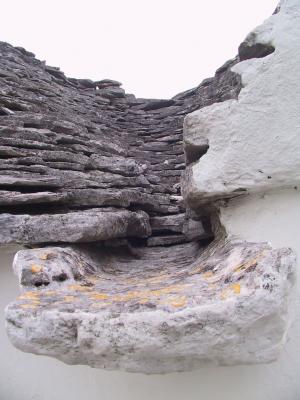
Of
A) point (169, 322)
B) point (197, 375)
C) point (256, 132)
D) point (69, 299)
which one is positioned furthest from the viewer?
point (256, 132)

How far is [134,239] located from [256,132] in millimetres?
1349

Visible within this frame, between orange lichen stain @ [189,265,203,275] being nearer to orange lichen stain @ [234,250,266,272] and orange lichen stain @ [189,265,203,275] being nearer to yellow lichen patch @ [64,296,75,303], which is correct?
orange lichen stain @ [234,250,266,272]

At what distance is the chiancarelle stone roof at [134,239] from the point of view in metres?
1.22

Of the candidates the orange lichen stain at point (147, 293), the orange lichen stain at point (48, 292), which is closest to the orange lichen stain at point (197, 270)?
→ the orange lichen stain at point (147, 293)

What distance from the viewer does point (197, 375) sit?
176 centimetres

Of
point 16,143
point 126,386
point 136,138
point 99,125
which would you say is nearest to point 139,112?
point 136,138

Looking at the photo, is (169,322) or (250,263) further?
(250,263)

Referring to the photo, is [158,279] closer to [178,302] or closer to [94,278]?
[94,278]

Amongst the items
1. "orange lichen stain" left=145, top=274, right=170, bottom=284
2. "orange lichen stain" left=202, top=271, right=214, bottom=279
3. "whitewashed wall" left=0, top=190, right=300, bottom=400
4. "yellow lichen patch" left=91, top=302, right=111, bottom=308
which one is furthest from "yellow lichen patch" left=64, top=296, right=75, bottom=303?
"whitewashed wall" left=0, top=190, right=300, bottom=400

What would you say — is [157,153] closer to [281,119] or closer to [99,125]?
[99,125]

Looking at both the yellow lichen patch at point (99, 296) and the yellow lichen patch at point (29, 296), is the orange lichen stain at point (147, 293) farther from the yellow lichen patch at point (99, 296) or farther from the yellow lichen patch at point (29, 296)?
the yellow lichen patch at point (29, 296)

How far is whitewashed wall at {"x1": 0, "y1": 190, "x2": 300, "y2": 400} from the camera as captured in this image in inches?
68.4

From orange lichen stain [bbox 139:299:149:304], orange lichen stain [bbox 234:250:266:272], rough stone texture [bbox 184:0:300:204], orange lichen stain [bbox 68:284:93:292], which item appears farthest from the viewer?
rough stone texture [bbox 184:0:300:204]

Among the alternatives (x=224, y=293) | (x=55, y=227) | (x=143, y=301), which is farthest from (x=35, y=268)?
(x=224, y=293)
